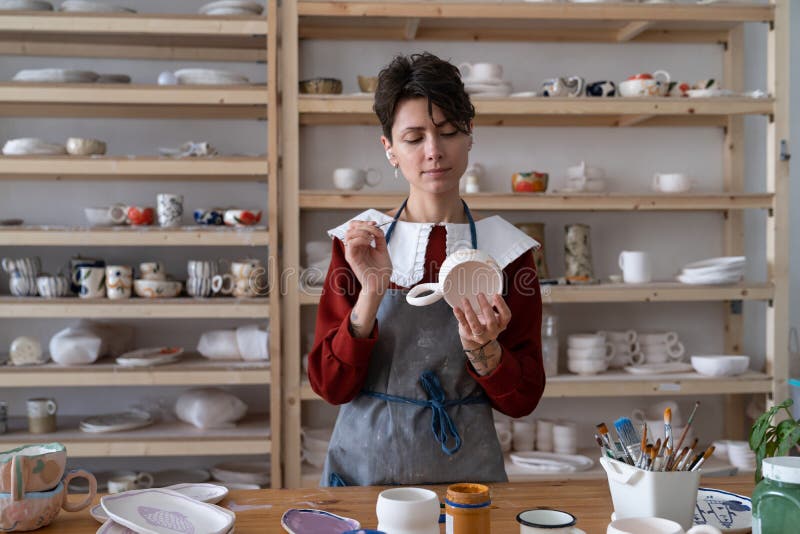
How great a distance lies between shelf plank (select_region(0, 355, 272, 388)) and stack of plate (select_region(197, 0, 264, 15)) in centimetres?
127

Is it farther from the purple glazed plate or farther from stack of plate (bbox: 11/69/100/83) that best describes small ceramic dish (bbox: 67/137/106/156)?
the purple glazed plate

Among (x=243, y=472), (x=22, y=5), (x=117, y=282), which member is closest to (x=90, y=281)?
(x=117, y=282)

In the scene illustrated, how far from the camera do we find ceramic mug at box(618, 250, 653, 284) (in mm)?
3016

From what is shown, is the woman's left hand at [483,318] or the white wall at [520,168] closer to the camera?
the woman's left hand at [483,318]

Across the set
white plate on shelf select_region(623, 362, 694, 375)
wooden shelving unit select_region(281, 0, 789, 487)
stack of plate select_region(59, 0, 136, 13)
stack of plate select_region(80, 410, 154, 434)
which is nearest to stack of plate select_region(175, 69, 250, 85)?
wooden shelving unit select_region(281, 0, 789, 487)

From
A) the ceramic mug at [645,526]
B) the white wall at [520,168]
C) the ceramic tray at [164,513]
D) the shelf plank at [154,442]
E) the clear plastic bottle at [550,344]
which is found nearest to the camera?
the ceramic mug at [645,526]

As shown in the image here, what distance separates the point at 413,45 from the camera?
3230 millimetres

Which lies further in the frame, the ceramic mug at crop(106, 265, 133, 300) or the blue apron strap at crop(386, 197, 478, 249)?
the ceramic mug at crop(106, 265, 133, 300)

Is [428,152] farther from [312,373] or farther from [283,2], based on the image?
[283,2]

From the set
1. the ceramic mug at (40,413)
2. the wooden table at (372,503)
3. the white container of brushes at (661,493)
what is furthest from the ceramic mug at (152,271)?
the white container of brushes at (661,493)

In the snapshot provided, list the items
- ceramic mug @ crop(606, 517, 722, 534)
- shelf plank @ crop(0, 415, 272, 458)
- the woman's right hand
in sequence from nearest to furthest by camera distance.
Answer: ceramic mug @ crop(606, 517, 722, 534)
the woman's right hand
shelf plank @ crop(0, 415, 272, 458)

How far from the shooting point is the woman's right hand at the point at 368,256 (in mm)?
1457

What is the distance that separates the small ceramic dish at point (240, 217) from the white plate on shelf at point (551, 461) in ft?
4.22

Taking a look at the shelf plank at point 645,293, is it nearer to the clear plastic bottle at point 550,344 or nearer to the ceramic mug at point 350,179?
the clear plastic bottle at point 550,344
